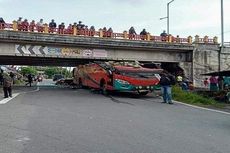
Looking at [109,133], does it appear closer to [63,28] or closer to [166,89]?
[166,89]

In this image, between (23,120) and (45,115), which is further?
(45,115)

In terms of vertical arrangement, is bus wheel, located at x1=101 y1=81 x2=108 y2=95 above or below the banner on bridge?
below

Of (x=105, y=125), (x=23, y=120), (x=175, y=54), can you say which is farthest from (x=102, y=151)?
(x=175, y=54)

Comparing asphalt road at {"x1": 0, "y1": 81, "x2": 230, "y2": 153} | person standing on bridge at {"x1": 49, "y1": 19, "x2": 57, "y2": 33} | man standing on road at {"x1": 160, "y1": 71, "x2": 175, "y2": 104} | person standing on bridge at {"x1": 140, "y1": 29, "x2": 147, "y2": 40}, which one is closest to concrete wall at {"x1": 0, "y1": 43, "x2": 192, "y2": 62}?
person standing on bridge at {"x1": 140, "y1": 29, "x2": 147, "y2": 40}

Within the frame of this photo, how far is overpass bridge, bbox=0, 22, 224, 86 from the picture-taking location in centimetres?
3002

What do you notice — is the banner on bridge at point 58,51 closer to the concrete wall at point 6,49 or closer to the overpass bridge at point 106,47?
the overpass bridge at point 106,47

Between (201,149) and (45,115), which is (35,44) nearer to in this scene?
(45,115)

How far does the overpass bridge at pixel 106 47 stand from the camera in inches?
1182

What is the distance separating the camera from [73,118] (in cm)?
1135

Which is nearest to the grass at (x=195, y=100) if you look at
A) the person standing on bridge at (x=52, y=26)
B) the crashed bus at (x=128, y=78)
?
the crashed bus at (x=128, y=78)

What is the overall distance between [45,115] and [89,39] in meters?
20.2

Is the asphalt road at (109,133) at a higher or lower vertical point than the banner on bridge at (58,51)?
lower

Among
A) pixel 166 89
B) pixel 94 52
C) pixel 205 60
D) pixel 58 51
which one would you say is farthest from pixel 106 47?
pixel 166 89

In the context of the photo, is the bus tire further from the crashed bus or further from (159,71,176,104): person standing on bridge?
(159,71,176,104): person standing on bridge
